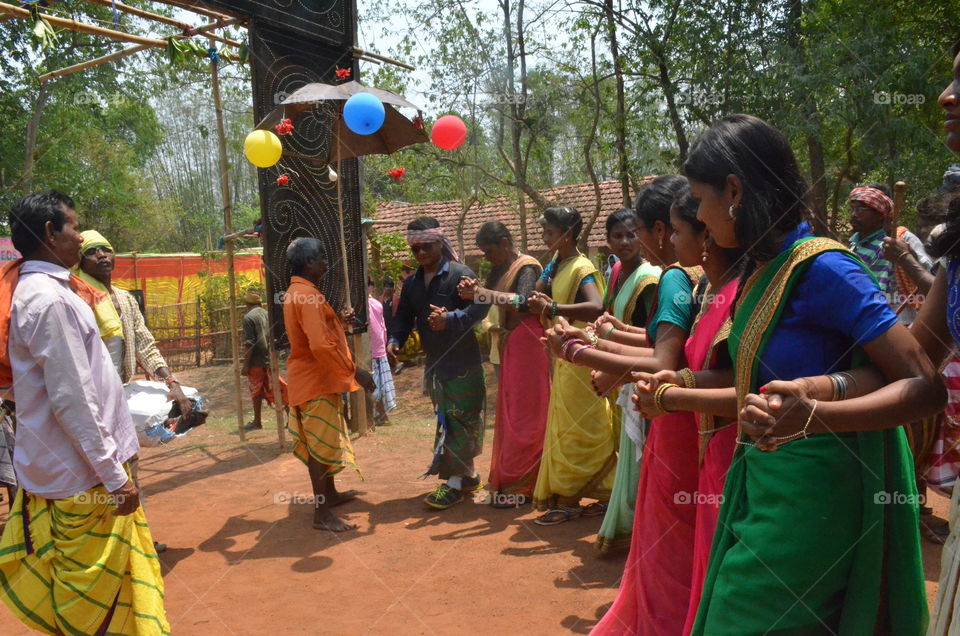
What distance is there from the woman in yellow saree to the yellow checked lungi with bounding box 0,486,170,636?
2877 millimetres

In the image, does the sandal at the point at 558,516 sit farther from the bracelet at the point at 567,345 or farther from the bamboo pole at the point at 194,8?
the bamboo pole at the point at 194,8

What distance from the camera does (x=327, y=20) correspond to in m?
7.98

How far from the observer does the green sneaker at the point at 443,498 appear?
19.0 feet

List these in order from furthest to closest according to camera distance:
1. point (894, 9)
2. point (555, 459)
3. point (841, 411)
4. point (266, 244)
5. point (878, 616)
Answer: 1. point (894, 9)
2. point (266, 244)
3. point (555, 459)
4. point (878, 616)
5. point (841, 411)

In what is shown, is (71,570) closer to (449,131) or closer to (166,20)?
(449,131)

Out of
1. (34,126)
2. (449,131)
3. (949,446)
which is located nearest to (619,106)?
(449,131)

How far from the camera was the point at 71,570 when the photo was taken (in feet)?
9.73

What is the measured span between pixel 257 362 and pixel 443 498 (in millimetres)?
5133

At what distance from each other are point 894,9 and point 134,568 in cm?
1050

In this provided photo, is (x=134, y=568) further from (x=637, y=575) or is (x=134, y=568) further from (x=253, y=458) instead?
(x=253, y=458)

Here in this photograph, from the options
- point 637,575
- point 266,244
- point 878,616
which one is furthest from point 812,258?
point 266,244

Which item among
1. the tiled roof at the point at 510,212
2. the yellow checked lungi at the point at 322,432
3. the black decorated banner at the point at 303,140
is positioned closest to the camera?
the yellow checked lungi at the point at 322,432

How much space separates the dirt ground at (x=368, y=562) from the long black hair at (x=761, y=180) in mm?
2423

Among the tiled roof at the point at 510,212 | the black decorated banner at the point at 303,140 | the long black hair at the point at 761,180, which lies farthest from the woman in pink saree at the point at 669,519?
the tiled roof at the point at 510,212
